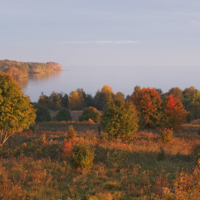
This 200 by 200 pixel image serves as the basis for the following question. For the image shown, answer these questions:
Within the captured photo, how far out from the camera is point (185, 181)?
18.8ft

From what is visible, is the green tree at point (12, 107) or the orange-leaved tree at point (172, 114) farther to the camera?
the orange-leaved tree at point (172, 114)

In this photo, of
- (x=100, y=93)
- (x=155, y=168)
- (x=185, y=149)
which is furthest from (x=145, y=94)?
(x=100, y=93)

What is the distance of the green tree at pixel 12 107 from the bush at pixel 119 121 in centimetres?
557

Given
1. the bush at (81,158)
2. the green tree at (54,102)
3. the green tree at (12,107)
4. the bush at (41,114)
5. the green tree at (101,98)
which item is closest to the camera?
the bush at (81,158)

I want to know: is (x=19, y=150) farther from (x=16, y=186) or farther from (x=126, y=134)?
(x=126, y=134)

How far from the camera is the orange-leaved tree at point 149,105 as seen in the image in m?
20.8

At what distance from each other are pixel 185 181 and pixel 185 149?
22.5ft

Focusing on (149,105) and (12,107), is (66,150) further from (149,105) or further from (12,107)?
(149,105)

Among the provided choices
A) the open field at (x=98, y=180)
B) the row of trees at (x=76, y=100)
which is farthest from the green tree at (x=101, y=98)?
the open field at (x=98, y=180)

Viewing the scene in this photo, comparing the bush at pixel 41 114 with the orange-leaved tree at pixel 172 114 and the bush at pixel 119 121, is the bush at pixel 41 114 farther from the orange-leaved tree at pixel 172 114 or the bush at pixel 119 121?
the bush at pixel 119 121

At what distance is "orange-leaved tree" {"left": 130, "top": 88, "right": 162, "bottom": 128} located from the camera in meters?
20.8

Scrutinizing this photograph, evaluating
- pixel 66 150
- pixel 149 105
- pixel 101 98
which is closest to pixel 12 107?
pixel 66 150

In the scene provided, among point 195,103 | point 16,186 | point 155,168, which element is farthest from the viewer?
point 195,103

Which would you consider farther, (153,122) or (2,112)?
(153,122)
